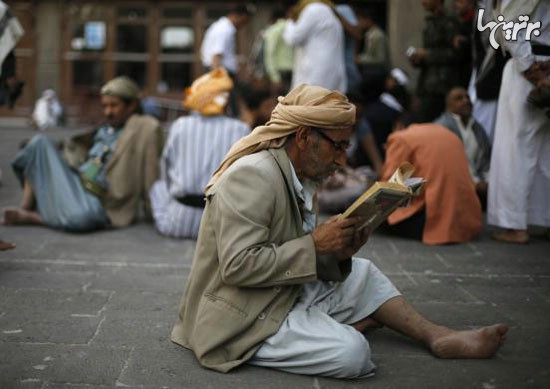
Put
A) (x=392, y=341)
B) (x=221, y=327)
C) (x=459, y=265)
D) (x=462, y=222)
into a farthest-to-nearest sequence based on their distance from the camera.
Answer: (x=462, y=222)
(x=459, y=265)
(x=392, y=341)
(x=221, y=327)

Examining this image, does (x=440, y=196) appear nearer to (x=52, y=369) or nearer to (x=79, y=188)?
(x=79, y=188)

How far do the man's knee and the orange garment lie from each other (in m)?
2.92

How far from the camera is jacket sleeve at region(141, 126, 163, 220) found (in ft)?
21.4

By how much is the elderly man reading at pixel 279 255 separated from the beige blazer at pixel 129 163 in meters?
3.35

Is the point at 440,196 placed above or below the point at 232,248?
below

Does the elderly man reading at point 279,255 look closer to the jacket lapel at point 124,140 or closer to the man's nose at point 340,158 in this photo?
the man's nose at point 340,158

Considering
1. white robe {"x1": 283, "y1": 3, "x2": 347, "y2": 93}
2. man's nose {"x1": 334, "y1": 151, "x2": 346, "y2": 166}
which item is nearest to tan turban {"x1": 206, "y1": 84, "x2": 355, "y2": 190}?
man's nose {"x1": 334, "y1": 151, "x2": 346, "y2": 166}

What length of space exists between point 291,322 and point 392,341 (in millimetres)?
686

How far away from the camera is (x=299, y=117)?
3.06 metres

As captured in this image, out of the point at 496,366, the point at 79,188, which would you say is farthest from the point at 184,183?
the point at 496,366

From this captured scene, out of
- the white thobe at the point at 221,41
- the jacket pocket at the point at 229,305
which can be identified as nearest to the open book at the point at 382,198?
the jacket pocket at the point at 229,305

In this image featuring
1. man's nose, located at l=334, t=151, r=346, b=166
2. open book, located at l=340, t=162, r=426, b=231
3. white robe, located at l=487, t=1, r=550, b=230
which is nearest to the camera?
open book, located at l=340, t=162, r=426, b=231

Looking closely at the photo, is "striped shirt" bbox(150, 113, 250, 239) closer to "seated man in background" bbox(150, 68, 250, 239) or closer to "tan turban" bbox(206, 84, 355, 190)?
"seated man in background" bbox(150, 68, 250, 239)

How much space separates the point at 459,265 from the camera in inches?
205
